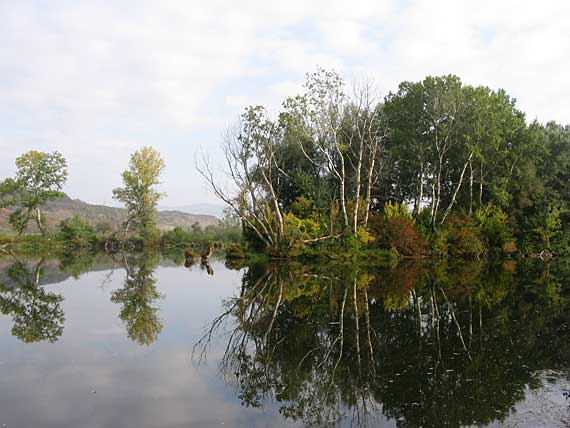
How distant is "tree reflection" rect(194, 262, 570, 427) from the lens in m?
7.02

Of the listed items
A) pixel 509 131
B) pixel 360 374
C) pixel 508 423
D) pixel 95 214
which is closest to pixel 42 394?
pixel 360 374

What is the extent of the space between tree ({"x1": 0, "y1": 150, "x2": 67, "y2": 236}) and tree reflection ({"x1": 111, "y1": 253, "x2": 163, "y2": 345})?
37.4m

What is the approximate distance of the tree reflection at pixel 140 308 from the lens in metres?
12.1

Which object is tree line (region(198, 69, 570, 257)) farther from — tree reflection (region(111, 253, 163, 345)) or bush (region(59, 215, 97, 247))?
bush (region(59, 215, 97, 247))

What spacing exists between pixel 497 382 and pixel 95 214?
99561mm

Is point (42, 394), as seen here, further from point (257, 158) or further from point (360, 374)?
point (257, 158)

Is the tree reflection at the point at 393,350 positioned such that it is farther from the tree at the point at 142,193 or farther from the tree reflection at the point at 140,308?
the tree at the point at 142,193

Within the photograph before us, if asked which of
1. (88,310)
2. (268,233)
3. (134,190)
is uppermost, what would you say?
(134,190)

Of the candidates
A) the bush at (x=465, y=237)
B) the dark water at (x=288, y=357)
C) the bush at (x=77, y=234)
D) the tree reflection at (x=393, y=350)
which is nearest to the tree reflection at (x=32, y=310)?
the dark water at (x=288, y=357)

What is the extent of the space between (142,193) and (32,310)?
4567cm

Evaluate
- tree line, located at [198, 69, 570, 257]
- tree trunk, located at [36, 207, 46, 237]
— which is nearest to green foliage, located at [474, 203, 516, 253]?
tree line, located at [198, 69, 570, 257]

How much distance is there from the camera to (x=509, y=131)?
3531 cm

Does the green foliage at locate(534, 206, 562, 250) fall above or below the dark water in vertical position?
above

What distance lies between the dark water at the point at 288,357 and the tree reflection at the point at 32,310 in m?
0.06
